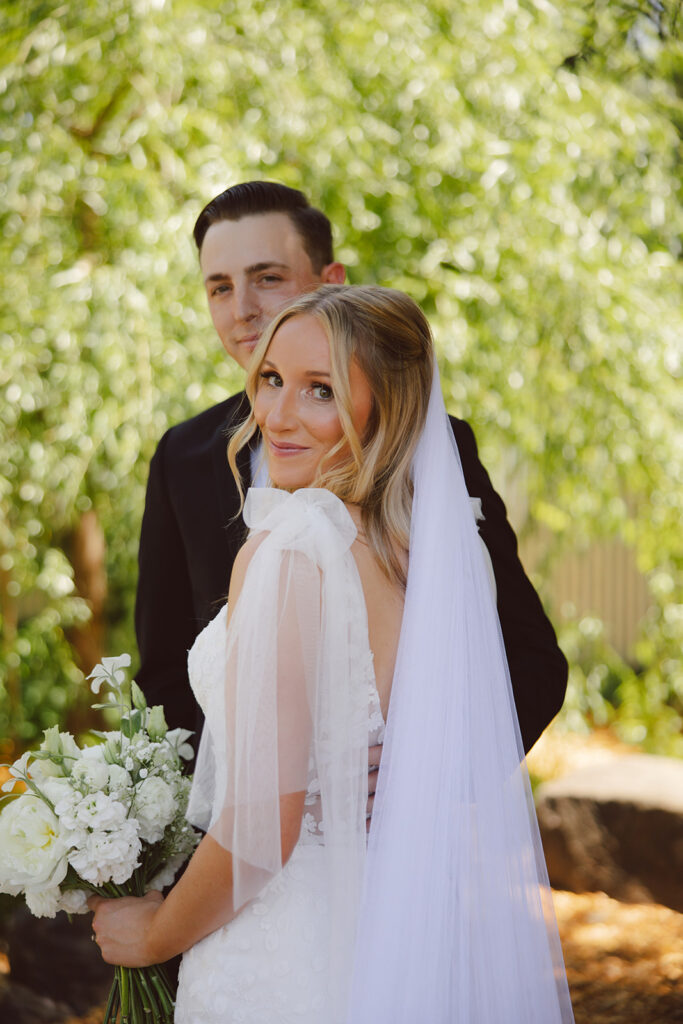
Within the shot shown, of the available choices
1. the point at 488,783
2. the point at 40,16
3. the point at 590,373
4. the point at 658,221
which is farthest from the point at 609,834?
the point at 40,16

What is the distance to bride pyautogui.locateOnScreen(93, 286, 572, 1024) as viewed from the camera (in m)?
1.44

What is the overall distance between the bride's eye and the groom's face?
0.69 m

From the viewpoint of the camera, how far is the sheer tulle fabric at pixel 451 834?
56.0 inches

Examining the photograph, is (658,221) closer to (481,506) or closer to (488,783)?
(481,506)

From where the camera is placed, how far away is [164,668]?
92.5 inches

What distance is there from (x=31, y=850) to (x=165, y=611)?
2.56 ft

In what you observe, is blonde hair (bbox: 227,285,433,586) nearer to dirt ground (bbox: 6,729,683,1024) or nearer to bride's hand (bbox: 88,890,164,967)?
bride's hand (bbox: 88,890,164,967)

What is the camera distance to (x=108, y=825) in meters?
1.66

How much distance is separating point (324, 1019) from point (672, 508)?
3.11 m

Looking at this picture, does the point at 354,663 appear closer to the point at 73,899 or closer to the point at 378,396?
the point at 378,396

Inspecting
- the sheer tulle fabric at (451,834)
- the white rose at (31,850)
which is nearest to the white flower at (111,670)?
the white rose at (31,850)

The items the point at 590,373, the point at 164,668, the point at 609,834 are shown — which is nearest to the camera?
the point at 164,668

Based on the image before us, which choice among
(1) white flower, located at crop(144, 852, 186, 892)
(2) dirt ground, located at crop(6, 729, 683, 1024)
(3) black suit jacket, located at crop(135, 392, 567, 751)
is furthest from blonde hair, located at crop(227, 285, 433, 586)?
(2) dirt ground, located at crop(6, 729, 683, 1024)

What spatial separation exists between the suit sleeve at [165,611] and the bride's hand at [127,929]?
0.63 meters
